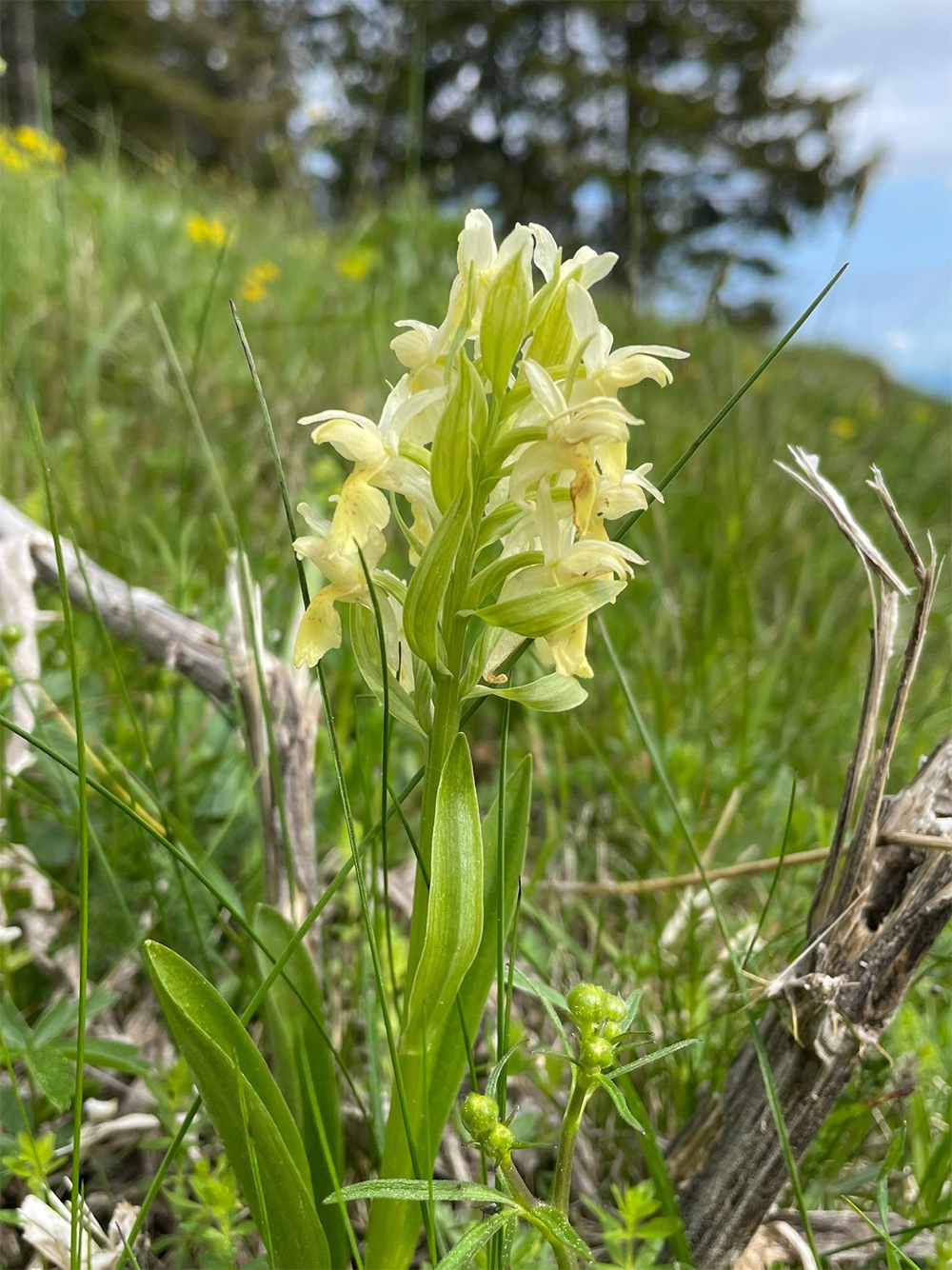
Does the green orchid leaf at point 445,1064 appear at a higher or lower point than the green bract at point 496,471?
lower

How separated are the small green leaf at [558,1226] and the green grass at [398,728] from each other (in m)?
0.31

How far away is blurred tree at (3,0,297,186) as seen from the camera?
2164 centimetres

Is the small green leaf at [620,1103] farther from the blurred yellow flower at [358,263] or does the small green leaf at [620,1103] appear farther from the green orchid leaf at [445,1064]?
the blurred yellow flower at [358,263]

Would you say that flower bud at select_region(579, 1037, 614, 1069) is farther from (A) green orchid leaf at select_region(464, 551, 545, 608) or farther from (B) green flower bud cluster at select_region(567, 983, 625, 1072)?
(A) green orchid leaf at select_region(464, 551, 545, 608)

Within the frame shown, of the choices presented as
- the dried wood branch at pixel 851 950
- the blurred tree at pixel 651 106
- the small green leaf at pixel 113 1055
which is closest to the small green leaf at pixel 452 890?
the dried wood branch at pixel 851 950

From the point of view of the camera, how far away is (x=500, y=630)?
0.79m

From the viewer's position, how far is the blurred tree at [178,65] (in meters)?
21.6

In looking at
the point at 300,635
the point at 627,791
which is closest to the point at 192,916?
the point at 300,635

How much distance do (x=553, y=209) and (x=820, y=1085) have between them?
58.7 ft

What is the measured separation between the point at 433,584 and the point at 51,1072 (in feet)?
1.82

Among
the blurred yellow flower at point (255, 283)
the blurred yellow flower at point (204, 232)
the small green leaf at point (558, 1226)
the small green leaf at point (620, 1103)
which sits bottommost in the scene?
the small green leaf at point (558, 1226)

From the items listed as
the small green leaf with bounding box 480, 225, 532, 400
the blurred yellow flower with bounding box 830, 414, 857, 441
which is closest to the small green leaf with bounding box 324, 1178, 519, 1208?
the small green leaf with bounding box 480, 225, 532, 400

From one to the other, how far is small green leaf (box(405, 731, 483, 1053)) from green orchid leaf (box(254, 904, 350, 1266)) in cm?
15

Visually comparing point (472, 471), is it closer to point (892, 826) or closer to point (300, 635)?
point (300, 635)
